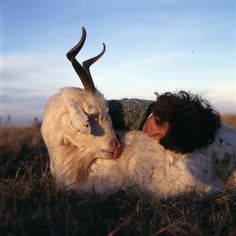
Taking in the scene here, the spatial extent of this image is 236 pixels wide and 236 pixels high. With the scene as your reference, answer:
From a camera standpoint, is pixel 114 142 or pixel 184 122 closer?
pixel 114 142

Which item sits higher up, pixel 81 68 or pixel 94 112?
pixel 81 68

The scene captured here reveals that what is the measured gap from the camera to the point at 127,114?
586 centimetres

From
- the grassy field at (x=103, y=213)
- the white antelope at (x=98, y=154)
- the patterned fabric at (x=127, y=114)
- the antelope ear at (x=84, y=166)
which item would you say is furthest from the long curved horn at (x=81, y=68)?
the grassy field at (x=103, y=213)

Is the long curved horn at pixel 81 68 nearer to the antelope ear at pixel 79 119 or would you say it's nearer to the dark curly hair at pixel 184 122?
the antelope ear at pixel 79 119

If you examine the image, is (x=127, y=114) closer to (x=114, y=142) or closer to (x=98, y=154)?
(x=114, y=142)

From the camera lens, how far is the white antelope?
5.28 m

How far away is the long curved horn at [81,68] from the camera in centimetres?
531

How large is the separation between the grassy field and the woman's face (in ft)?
3.29

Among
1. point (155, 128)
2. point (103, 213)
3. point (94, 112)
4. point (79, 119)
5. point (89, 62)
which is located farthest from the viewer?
point (155, 128)

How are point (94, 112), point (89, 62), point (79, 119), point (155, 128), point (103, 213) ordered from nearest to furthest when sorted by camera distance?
point (103, 213), point (79, 119), point (94, 112), point (89, 62), point (155, 128)

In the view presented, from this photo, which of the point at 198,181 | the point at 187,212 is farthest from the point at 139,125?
the point at 187,212

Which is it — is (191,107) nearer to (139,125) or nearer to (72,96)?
(139,125)

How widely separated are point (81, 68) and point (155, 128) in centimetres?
116

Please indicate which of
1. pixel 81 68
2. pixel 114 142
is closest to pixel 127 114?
pixel 114 142
